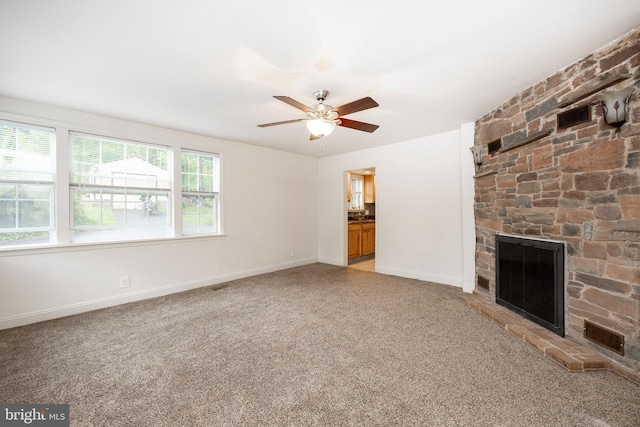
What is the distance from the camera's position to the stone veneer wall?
197 centimetres

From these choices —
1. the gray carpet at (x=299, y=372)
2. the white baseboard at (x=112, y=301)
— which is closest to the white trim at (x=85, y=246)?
the white baseboard at (x=112, y=301)

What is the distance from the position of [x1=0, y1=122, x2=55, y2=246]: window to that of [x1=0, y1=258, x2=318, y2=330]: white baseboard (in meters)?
0.83

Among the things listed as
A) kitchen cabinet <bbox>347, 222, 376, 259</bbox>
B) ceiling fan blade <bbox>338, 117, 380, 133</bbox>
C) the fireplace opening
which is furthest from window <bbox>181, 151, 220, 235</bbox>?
the fireplace opening

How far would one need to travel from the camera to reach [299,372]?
2.10 m

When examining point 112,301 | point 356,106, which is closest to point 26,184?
point 112,301

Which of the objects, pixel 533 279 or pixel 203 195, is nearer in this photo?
pixel 533 279

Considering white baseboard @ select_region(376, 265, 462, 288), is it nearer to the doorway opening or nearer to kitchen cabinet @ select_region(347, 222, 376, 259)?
the doorway opening

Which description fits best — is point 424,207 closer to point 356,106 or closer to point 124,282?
point 356,106

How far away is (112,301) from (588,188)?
17.6 ft

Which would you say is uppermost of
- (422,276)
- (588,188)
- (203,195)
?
(203,195)

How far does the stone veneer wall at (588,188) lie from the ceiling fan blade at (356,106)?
1.78 meters

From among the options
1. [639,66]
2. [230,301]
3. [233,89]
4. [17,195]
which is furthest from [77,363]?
[639,66]

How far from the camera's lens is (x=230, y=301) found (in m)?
3.75

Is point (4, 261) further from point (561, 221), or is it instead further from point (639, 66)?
point (639, 66)
